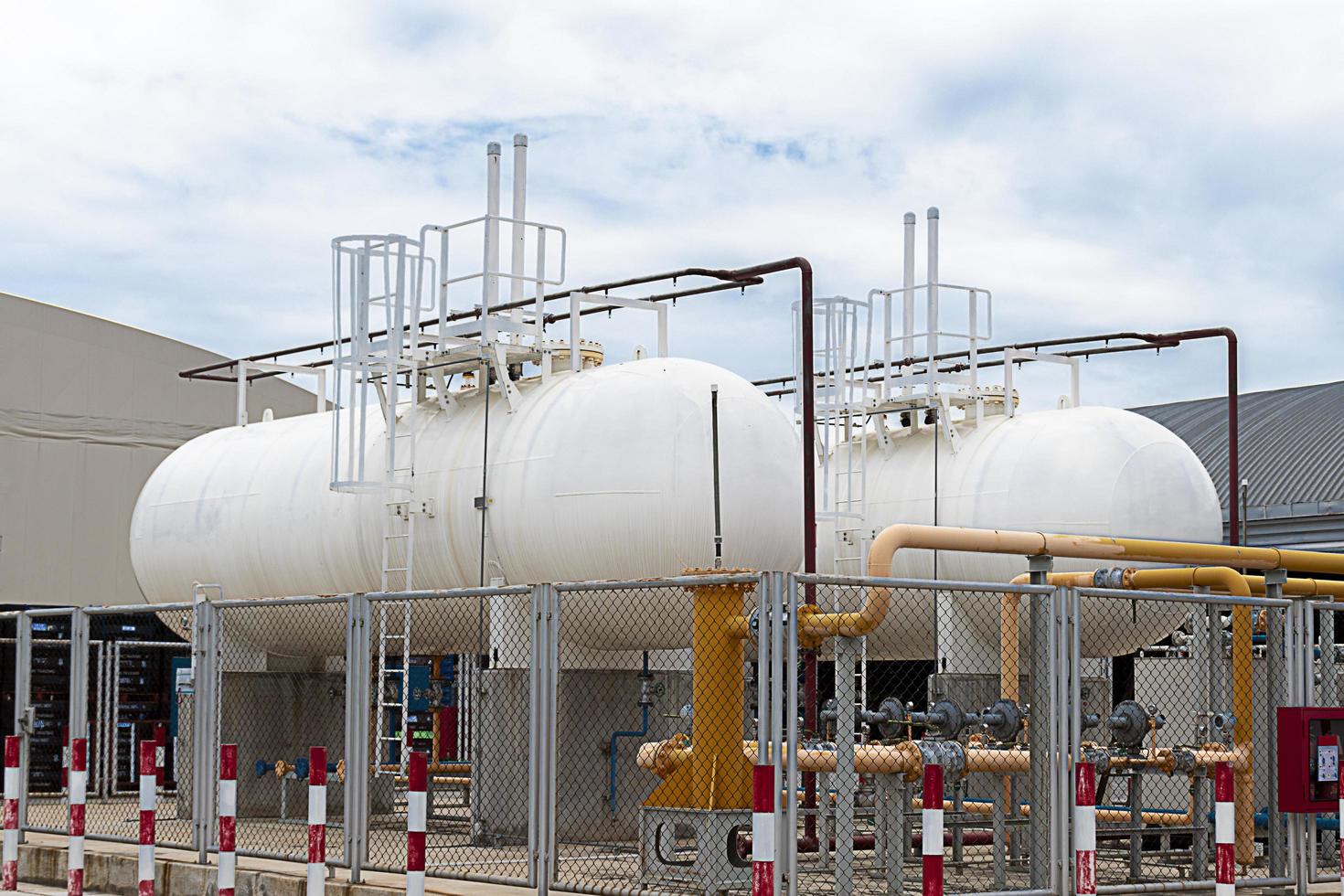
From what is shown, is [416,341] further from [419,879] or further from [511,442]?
[419,879]

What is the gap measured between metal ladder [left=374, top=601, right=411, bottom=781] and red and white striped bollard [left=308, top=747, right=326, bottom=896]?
2745mm

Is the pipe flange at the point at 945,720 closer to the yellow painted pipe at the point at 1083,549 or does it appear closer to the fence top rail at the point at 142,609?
the yellow painted pipe at the point at 1083,549

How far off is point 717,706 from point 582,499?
9.89 feet

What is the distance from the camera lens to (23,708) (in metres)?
15.4

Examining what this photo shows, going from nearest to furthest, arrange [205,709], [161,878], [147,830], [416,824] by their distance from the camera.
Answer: [416,824] → [147,830] → [205,709] → [161,878]

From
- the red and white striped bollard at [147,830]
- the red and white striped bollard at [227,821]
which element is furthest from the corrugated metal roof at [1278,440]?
the red and white striped bollard at [227,821]

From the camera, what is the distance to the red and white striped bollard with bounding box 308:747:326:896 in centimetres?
1035

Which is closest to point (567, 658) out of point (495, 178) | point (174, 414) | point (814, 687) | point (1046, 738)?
point (814, 687)

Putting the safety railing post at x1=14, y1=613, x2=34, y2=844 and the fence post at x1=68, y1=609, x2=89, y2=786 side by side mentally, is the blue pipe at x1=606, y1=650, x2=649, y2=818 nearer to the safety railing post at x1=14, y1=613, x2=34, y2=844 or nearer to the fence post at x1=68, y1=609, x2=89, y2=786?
the fence post at x1=68, y1=609, x2=89, y2=786

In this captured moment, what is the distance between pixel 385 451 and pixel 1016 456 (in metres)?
6.02

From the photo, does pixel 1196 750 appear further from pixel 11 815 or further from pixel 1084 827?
pixel 11 815

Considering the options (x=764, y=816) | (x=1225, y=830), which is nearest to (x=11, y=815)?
(x=764, y=816)

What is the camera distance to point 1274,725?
1268 centimetres

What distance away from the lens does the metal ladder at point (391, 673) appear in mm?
15247
